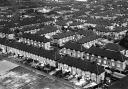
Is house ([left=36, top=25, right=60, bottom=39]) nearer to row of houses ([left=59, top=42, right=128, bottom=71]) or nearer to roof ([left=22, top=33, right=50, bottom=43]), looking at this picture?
roof ([left=22, top=33, right=50, bottom=43])

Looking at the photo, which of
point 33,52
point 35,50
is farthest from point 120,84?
point 35,50

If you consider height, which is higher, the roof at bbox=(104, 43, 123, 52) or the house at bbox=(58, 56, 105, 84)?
the roof at bbox=(104, 43, 123, 52)

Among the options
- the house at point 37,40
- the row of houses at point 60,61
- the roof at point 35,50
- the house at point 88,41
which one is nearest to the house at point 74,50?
the house at point 88,41

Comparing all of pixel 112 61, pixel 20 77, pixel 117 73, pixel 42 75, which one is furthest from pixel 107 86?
pixel 20 77

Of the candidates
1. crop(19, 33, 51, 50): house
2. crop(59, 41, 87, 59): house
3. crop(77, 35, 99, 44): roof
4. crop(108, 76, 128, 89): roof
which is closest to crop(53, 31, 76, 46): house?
crop(19, 33, 51, 50): house

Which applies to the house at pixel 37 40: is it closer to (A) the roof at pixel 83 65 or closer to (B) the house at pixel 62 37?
(B) the house at pixel 62 37
